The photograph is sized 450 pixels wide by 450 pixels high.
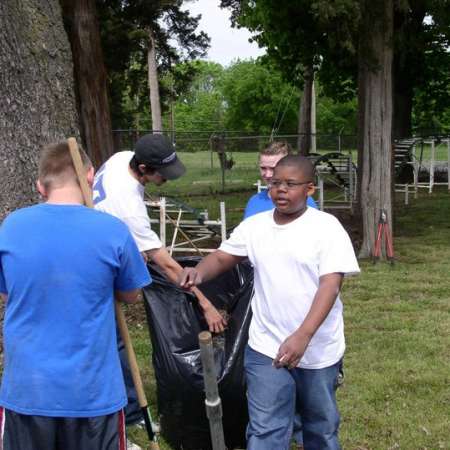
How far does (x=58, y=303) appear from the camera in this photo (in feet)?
7.57

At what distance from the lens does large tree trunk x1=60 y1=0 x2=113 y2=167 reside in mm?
8992

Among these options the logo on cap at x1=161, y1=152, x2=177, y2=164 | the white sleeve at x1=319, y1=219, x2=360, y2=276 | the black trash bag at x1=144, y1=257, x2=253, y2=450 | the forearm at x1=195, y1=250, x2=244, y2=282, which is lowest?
the black trash bag at x1=144, y1=257, x2=253, y2=450

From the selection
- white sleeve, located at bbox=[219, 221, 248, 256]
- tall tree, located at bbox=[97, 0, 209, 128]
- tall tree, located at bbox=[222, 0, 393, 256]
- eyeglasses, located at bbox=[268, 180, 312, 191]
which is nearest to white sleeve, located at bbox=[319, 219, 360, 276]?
eyeglasses, located at bbox=[268, 180, 312, 191]

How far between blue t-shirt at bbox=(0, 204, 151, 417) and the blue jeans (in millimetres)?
753

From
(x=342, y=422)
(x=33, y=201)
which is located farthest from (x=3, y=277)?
(x=33, y=201)

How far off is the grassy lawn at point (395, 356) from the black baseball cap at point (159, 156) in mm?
1513

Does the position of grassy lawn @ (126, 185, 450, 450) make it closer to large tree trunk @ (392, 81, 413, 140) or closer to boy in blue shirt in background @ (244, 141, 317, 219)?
boy in blue shirt in background @ (244, 141, 317, 219)

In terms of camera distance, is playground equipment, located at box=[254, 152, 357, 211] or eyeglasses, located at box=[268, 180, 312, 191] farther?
playground equipment, located at box=[254, 152, 357, 211]

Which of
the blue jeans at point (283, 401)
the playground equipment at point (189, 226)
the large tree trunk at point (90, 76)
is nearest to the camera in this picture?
the blue jeans at point (283, 401)

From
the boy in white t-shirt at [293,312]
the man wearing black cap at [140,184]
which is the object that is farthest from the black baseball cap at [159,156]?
the boy in white t-shirt at [293,312]

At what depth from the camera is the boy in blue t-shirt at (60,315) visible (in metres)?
2.30

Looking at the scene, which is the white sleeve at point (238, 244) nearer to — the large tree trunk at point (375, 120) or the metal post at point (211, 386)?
the metal post at point (211, 386)

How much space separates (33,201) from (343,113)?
52706 millimetres

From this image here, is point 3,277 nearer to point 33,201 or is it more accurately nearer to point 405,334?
point 33,201
